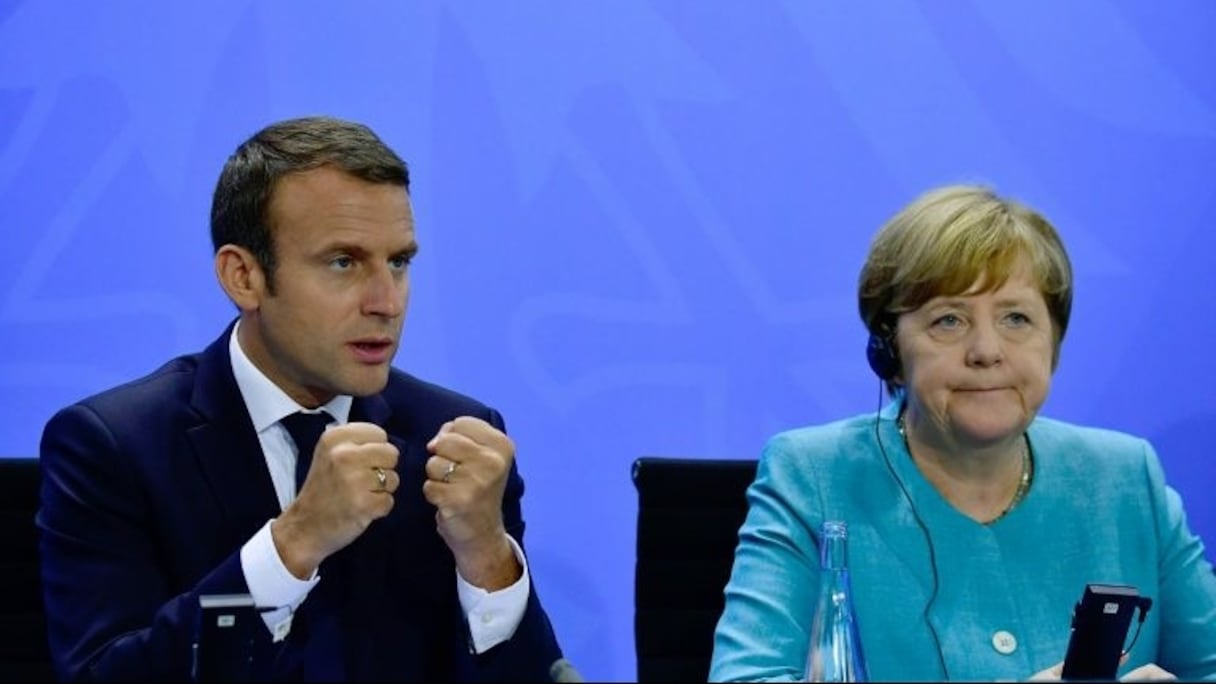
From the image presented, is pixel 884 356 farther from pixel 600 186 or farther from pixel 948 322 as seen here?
pixel 600 186

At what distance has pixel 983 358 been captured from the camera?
2.52 m

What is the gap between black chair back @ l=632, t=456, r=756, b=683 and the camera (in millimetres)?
2869

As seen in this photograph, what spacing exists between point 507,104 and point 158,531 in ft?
4.98

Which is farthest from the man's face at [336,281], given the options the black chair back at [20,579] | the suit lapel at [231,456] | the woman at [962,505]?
the woman at [962,505]

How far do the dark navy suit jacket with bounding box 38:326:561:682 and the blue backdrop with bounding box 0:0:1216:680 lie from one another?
107 centimetres

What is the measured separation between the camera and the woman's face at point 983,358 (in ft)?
8.30

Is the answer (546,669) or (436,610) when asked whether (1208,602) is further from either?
(436,610)

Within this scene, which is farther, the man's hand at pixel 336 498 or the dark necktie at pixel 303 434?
the dark necktie at pixel 303 434

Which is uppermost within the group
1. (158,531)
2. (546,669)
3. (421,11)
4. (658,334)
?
(421,11)

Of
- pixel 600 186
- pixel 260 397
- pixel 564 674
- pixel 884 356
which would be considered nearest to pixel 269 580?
pixel 260 397

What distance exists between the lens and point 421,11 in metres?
3.72

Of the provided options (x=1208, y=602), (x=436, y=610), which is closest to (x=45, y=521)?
(x=436, y=610)

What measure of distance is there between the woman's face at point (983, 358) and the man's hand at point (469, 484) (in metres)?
0.64

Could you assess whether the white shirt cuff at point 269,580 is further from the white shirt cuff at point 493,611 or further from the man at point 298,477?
the white shirt cuff at point 493,611
